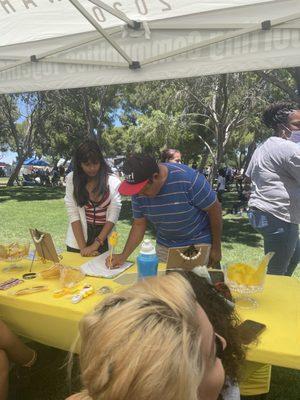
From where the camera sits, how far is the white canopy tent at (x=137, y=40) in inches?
88.5

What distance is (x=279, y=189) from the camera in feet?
9.01

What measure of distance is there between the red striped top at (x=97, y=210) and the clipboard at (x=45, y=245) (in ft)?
1.62

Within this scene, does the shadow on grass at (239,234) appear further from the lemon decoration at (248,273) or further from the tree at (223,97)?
the tree at (223,97)

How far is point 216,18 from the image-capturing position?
2.38 meters

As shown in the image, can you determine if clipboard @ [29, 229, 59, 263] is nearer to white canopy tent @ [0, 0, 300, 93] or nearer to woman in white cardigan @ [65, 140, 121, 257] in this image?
woman in white cardigan @ [65, 140, 121, 257]

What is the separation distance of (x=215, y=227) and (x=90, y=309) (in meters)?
1.03

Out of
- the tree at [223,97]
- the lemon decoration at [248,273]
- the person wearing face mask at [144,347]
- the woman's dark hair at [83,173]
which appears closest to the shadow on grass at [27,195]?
the tree at [223,97]

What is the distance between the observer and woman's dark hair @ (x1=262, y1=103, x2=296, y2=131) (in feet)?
9.12

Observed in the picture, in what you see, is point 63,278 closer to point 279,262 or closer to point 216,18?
point 279,262

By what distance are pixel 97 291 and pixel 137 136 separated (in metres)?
18.4

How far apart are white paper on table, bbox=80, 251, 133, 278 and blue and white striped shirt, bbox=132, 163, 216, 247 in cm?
37

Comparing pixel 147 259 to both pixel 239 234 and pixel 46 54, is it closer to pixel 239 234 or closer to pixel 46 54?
pixel 46 54

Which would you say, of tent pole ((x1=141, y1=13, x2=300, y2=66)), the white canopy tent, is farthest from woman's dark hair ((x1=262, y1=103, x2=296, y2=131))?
tent pole ((x1=141, y1=13, x2=300, y2=66))

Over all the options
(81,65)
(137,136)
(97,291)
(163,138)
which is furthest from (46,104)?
(97,291)
